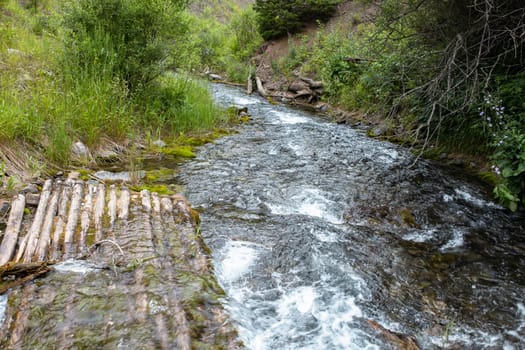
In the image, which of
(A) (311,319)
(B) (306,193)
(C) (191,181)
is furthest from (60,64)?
(A) (311,319)

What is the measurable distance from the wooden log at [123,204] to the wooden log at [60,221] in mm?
463

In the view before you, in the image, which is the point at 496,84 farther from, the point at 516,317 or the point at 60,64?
the point at 60,64

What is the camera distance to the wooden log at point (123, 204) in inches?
135

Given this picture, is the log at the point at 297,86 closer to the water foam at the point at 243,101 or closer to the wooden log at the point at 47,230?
the water foam at the point at 243,101

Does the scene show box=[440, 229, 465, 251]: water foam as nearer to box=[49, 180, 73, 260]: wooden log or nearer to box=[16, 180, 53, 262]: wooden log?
box=[49, 180, 73, 260]: wooden log

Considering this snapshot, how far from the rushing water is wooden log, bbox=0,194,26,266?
154 centimetres

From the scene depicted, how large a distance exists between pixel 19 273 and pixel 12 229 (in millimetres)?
536

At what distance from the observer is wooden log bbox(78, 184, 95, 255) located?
2.90 meters

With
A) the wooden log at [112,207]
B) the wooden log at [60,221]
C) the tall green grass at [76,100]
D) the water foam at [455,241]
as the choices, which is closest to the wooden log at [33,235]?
the wooden log at [60,221]

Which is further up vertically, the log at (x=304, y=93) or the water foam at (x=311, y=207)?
the log at (x=304, y=93)

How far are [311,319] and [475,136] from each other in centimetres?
499

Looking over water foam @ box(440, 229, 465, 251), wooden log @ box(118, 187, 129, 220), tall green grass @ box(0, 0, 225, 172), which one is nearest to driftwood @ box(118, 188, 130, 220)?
wooden log @ box(118, 187, 129, 220)

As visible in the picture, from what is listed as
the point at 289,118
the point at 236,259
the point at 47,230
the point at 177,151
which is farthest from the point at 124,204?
the point at 289,118

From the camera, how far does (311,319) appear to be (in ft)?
8.53
